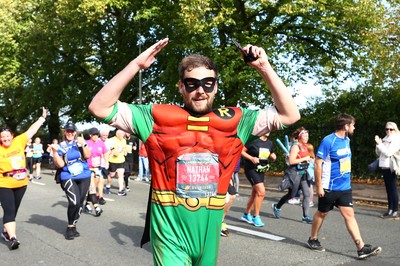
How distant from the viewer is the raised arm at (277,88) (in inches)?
95.7

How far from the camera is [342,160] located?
19.3ft

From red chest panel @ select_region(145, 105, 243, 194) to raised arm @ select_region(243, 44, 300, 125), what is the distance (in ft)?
1.00

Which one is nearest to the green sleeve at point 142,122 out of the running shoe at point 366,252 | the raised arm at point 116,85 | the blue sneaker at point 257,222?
the raised arm at point 116,85

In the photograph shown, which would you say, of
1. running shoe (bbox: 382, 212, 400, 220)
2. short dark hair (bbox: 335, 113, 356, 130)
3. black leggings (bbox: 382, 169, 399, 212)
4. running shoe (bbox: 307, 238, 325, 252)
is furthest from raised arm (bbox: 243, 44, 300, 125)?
black leggings (bbox: 382, 169, 399, 212)

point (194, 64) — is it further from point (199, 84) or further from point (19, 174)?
point (19, 174)

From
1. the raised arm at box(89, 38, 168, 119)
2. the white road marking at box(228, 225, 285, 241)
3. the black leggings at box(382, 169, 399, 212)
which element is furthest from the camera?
the black leggings at box(382, 169, 399, 212)

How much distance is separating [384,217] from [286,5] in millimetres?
8513

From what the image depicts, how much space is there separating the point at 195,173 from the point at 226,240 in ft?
14.1

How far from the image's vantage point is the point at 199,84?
8.27 ft

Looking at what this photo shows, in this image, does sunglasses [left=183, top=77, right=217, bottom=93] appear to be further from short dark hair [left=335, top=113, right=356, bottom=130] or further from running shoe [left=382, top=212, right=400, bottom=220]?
running shoe [left=382, top=212, right=400, bottom=220]

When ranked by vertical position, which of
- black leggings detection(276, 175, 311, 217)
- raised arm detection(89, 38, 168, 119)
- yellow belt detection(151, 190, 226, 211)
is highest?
raised arm detection(89, 38, 168, 119)

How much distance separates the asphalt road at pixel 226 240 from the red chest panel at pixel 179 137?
315 cm

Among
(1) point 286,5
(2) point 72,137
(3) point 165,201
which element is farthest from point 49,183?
(3) point 165,201

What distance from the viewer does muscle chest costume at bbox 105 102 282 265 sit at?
101 inches
